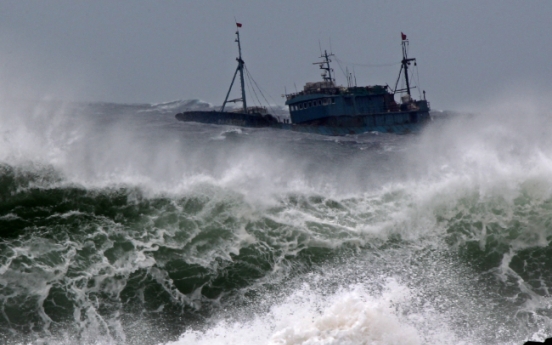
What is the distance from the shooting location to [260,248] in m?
17.8

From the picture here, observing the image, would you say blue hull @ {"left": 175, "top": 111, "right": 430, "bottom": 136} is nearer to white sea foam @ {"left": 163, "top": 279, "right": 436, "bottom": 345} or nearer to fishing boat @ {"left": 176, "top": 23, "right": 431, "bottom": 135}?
fishing boat @ {"left": 176, "top": 23, "right": 431, "bottom": 135}

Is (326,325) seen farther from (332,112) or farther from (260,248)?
(332,112)

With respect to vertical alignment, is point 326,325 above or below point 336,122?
above

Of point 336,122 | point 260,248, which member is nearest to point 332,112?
point 336,122

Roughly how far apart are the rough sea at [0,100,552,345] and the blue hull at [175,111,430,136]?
37.9 metres

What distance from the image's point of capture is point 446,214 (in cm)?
1953

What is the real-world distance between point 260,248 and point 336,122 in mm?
49615

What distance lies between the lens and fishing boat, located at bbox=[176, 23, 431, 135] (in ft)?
206

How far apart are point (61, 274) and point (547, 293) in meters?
11.3

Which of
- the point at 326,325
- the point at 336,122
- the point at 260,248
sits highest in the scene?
the point at 260,248

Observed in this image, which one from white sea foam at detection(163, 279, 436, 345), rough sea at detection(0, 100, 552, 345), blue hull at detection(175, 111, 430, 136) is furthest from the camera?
blue hull at detection(175, 111, 430, 136)

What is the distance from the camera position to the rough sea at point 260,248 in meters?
14.4

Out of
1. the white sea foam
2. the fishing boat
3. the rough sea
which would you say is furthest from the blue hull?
the white sea foam

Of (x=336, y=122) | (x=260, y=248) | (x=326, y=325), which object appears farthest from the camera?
(x=336, y=122)
